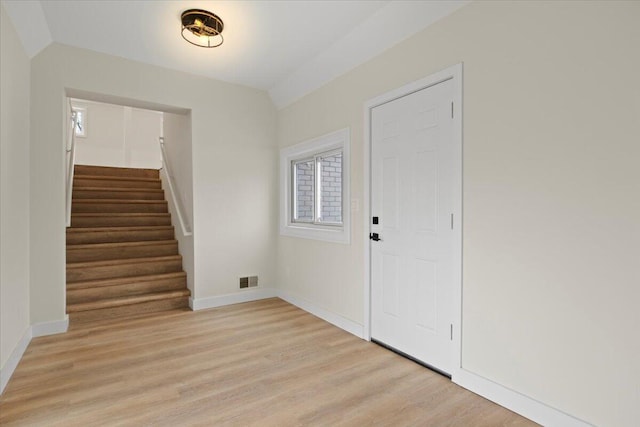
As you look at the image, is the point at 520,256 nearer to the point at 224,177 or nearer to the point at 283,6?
the point at 283,6

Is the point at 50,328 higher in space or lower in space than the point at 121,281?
lower

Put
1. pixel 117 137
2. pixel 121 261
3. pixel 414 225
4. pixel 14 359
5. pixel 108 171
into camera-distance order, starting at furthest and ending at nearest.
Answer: pixel 117 137
pixel 108 171
pixel 121 261
pixel 414 225
pixel 14 359

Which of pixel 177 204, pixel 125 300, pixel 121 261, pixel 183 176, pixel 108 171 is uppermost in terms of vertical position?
pixel 108 171

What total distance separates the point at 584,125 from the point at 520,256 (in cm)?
75

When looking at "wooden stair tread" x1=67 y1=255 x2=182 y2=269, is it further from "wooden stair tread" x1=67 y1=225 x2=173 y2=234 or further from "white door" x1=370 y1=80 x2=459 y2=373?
"white door" x1=370 y1=80 x2=459 y2=373

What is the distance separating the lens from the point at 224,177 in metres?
4.14

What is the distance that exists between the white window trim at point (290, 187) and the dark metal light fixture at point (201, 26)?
53.9 inches

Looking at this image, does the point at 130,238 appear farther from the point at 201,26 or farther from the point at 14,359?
the point at 201,26

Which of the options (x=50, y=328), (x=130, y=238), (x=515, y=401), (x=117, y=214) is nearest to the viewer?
(x=515, y=401)

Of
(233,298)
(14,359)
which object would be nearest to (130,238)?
(233,298)

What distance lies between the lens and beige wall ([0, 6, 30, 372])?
89.7 inches

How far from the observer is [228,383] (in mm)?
2301

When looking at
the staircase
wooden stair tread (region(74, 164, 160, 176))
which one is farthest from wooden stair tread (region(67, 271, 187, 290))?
wooden stair tread (region(74, 164, 160, 176))

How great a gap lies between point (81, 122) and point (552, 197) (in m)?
8.23
